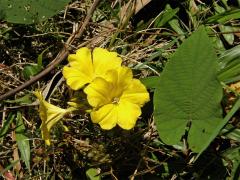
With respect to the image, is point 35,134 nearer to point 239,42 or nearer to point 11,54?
point 11,54

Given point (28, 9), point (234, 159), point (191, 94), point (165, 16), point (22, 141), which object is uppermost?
point (28, 9)

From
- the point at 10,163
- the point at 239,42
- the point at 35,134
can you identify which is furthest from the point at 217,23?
the point at 10,163

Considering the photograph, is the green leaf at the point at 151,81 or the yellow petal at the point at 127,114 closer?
the yellow petal at the point at 127,114

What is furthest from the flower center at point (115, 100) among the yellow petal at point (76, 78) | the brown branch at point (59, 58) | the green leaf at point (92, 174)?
the brown branch at point (59, 58)

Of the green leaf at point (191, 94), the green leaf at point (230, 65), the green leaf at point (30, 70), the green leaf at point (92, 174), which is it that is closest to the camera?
the green leaf at point (191, 94)

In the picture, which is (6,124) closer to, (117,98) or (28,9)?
(28,9)

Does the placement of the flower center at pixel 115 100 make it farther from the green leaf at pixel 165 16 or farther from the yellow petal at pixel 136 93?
the green leaf at pixel 165 16

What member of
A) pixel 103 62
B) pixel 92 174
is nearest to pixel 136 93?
pixel 103 62

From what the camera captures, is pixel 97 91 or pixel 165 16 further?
pixel 165 16
